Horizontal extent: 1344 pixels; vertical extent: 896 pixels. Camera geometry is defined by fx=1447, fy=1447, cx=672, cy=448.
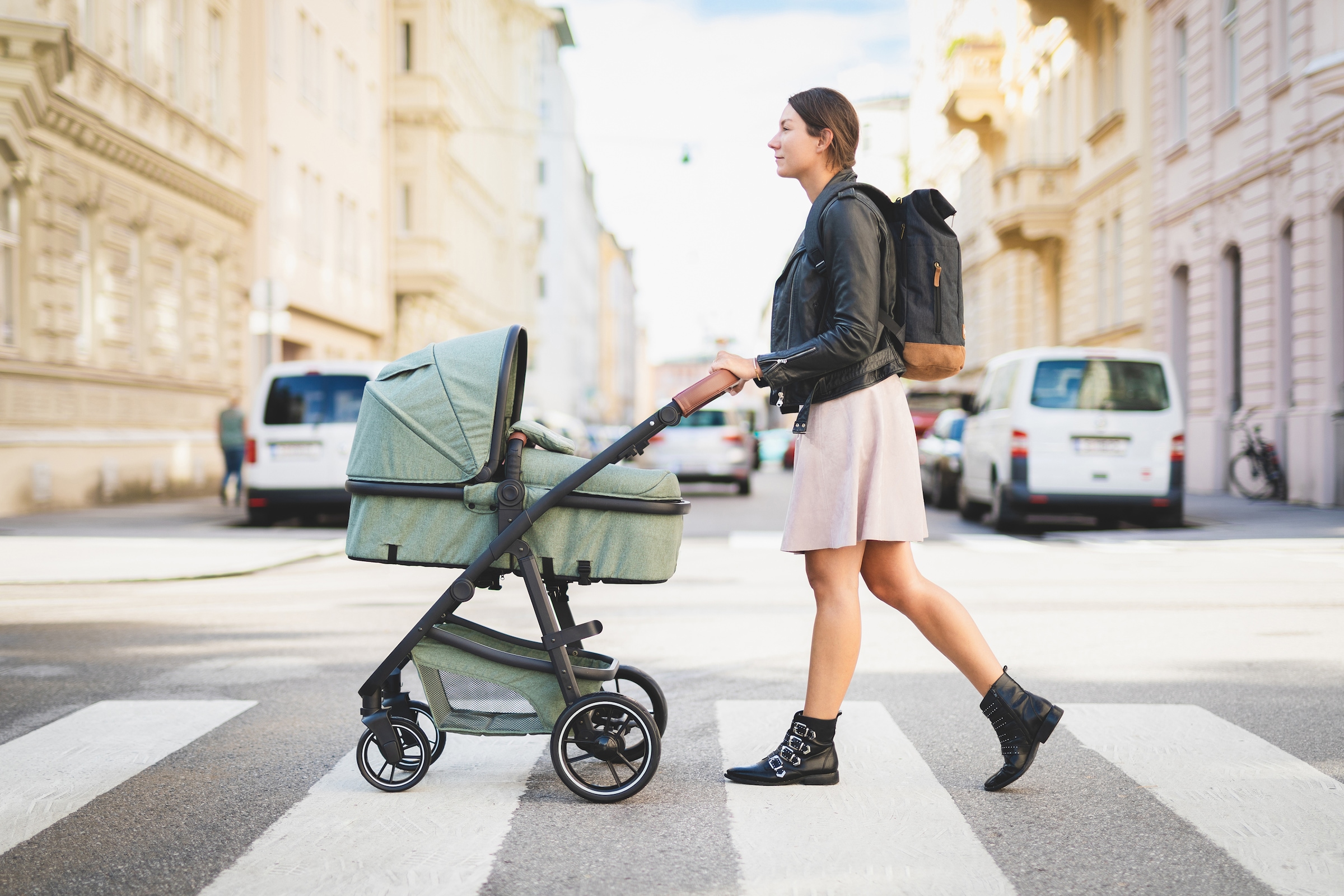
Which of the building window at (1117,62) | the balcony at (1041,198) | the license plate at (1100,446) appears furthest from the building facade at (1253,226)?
the balcony at (1041,198)

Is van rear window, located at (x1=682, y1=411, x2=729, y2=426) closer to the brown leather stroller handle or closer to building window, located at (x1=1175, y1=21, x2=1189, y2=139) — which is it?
building window, located at (x1=1175, y1=21, x2=1189, y2=139)

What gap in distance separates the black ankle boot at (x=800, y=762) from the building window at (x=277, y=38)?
25.9 m

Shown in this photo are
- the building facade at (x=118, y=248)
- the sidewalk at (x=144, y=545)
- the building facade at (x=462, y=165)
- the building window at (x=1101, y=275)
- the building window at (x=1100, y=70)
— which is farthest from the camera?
the building facade at (x=462, y=165)

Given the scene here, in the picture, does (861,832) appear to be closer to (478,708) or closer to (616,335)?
(478,708)

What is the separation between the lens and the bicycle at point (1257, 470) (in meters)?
19.0

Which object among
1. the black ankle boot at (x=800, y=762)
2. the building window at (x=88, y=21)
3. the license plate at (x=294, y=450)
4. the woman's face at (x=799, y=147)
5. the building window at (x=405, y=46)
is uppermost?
the building window at (x=405, y=46)

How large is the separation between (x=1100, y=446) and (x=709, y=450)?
11.0m

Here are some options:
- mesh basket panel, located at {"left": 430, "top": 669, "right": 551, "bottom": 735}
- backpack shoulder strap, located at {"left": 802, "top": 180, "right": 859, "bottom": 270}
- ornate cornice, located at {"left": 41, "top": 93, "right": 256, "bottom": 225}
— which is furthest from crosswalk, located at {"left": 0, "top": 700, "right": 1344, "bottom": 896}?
ornate cornice, located at {"left": 41, "top": 93, "right": 256, "bottom": 225}

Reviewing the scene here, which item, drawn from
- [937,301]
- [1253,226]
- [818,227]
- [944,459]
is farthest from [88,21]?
[937,301]

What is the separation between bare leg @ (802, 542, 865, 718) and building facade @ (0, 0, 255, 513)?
46.7ft

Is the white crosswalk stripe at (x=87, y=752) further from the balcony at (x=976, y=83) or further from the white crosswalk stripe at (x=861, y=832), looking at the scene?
the balcony at (x=976, y=83)

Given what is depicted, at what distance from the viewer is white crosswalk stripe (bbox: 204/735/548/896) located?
130 inches

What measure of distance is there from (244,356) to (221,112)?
4.35 m

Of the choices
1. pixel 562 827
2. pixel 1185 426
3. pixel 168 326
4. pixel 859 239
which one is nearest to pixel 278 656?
pixel 562 827
